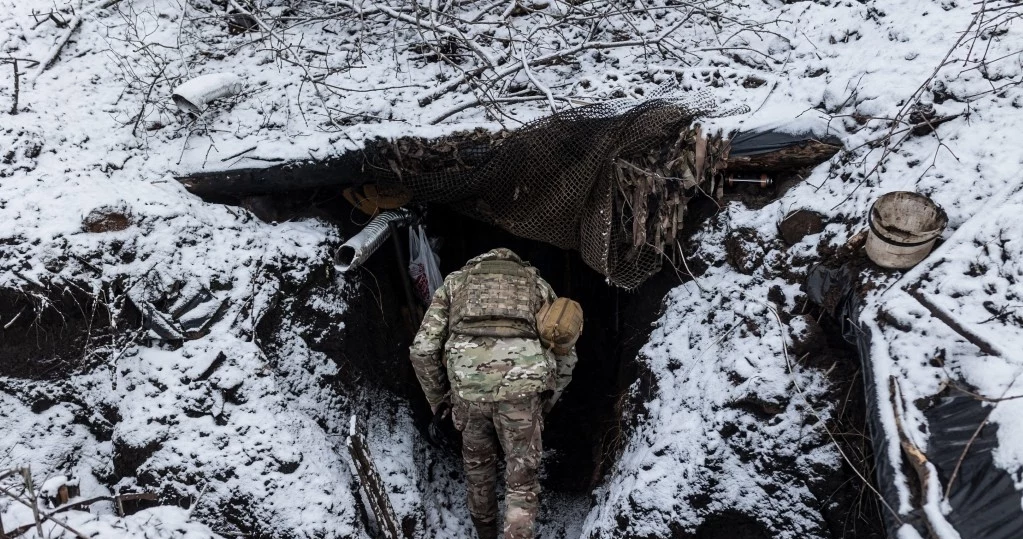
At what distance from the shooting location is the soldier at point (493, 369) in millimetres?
3908

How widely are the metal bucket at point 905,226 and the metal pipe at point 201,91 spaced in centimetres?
414

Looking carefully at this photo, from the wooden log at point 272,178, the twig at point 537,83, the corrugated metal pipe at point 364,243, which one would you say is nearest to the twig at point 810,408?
the twig at point 537,83

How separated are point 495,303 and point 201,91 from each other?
2.54m

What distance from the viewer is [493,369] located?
3895 millimetres

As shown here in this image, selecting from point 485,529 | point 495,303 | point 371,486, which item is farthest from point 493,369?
point 485,529

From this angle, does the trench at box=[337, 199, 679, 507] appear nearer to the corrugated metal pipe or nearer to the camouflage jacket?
the corrugated metal pipe

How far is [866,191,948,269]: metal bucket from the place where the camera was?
3035 millimetres

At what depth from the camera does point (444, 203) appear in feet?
15.6

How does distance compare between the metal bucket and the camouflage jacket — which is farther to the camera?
the camouflage jacket

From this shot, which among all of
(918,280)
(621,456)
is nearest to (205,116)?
(621,456)

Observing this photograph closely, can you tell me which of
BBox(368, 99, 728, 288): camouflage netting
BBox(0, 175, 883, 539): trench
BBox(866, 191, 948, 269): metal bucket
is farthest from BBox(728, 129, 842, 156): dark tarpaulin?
BBox(866, 191, 948, 269): metal bucket

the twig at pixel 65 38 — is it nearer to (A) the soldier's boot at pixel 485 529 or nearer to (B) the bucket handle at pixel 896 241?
(A) the soldier's boot at pixel 485 529

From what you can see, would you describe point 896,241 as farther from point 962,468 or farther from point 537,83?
point 537,83

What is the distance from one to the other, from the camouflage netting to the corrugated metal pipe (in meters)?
0.28
